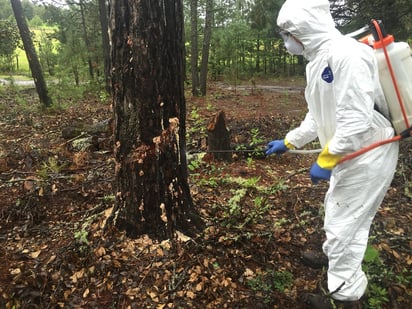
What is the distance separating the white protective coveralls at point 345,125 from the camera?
6.95 feet

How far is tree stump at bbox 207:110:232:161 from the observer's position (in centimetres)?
538

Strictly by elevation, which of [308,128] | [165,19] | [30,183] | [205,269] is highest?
[165,19]

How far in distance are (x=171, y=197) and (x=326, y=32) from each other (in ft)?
6.32

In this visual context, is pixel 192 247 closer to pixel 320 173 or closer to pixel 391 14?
pixel 320 173

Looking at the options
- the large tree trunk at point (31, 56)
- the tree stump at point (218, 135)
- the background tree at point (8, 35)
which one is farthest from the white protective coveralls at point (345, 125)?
the background tree at point (8, 35)

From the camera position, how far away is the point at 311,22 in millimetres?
2240

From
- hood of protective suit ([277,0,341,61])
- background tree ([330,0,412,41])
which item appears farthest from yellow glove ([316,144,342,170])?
background tree ([330,0,412,41])

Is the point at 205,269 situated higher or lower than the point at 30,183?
lower

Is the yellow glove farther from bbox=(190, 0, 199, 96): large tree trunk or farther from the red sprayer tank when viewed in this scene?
bbox=(190, 0, 199, 96): large tree trunk

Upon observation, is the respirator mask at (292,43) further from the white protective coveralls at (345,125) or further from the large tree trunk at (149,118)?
the large tree trunk at (149,118)

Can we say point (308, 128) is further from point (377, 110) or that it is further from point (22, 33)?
point (22, 33)

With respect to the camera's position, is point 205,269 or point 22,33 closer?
point 205,269

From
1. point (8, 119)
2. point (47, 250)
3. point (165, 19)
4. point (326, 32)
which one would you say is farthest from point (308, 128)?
point (8, 119)

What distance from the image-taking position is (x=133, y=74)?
105 inches
